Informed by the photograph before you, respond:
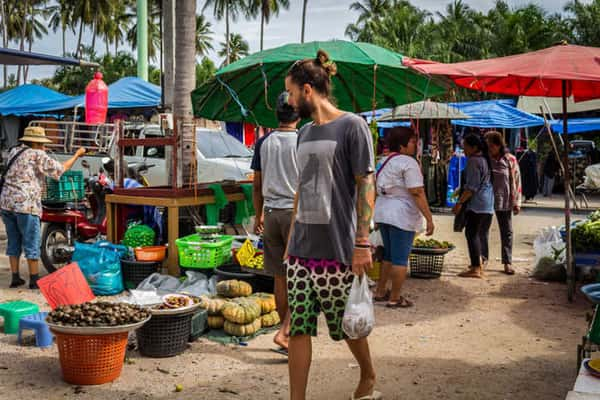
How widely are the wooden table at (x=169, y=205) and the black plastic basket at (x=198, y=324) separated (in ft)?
5.74

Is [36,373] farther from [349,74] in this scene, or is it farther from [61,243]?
[349,74]

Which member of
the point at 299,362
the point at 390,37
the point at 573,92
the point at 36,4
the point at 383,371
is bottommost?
the point at 383,371

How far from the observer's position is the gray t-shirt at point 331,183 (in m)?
3.40

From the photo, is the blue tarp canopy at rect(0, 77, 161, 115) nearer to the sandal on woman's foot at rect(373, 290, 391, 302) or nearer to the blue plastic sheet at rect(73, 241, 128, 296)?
the blue plastic sheet at rect(73, 241, 128, 296)

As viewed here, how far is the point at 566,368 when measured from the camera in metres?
4.81

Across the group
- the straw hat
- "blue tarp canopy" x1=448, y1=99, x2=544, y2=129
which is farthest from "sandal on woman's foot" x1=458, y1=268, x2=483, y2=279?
"blue tarp canopy" x1=448, y1=99, x2=544, y2=129

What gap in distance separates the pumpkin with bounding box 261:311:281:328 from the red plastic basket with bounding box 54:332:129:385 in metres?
1.71

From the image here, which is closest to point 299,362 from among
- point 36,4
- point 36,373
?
point 36,373

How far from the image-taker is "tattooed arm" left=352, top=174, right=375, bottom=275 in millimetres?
3397

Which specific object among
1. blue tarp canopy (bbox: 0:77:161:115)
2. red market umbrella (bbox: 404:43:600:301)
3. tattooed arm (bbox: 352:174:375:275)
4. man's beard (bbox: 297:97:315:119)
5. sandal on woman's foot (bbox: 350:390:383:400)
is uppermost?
blue tarp canopy (bbox: 0:77:161:115)

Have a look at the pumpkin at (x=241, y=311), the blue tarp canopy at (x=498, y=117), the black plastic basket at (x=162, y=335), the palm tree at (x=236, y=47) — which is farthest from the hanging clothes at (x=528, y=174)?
the palm tree at (x=236, y=47)

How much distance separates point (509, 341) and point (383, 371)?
1.47 meters

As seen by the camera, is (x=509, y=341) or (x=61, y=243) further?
(x=61, y=243)

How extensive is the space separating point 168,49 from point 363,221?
9.42 metres
